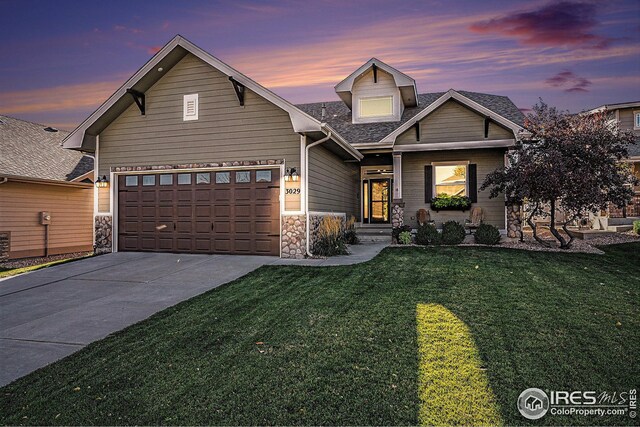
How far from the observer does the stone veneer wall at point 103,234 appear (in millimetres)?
11617

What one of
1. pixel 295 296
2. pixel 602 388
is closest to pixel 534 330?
pixel 602 388

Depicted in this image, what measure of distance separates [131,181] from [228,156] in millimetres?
3299

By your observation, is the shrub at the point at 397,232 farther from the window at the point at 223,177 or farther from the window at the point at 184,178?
the window at the point at 184,178

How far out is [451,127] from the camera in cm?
1299

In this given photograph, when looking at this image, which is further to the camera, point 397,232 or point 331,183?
point 397,232

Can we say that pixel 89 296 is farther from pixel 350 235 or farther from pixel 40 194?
pixel 40 194

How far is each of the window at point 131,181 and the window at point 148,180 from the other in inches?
10.9

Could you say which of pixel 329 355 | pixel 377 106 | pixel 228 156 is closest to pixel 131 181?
pixel 228 156

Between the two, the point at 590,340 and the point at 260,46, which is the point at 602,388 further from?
the point at 260,46

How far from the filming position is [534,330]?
4.48m

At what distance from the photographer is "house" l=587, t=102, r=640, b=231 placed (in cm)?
1585

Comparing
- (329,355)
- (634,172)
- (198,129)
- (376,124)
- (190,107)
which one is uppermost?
(376,124)

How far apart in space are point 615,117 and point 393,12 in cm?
1505

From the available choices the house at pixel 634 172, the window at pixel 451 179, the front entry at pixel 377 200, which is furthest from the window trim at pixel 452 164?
the house at pixel 634 172
